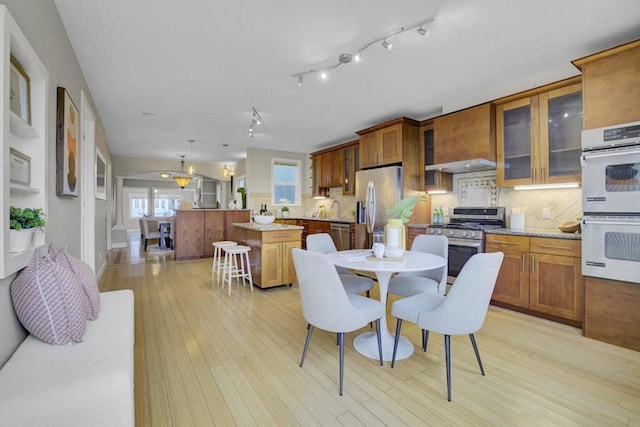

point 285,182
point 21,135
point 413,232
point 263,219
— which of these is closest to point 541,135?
point 413,232

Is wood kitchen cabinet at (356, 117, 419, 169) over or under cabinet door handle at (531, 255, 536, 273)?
over

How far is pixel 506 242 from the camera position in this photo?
3.28 meters

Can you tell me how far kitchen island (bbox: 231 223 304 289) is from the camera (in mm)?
3982

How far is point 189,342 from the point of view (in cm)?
252

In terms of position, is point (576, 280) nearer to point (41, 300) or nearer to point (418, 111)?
point (418, 111)

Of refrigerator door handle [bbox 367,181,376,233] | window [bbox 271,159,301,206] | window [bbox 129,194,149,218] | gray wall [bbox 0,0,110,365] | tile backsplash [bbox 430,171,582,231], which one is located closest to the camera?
gray wall [bbox 0,0,110,365]

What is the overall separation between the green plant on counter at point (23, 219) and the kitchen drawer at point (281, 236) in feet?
8.50

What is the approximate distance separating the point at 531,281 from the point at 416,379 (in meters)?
1.92

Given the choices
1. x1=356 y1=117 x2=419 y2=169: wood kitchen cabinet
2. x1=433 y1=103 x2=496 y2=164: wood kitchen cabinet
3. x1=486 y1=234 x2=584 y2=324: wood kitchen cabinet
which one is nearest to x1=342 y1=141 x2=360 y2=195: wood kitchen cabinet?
x1=356 y1=117 x2=419 y2=169: wood kitchen cabinet

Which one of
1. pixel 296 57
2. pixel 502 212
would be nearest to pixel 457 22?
pixel 296 57

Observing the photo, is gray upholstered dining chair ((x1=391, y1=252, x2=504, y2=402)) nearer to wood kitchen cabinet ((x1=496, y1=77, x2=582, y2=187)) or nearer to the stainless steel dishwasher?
wood kitchen cabinet ((x1=496, y1=77, x2=582, y2=187))

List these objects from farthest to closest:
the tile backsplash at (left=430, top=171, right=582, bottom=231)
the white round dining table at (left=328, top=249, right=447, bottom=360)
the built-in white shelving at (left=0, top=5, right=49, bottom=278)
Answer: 1. the tile backsplash at (left=430, top=171, right=582, bottom=231)
2. the white round dining table at (left=328, top=249, right=447, bottom=360)
3. the built-in white shelving at (left=0, top=5, right=49, bottom=278)

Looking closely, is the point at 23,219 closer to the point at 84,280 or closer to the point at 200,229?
the point at 84,280

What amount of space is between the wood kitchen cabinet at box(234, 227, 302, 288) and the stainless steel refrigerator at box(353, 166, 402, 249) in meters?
1.23
